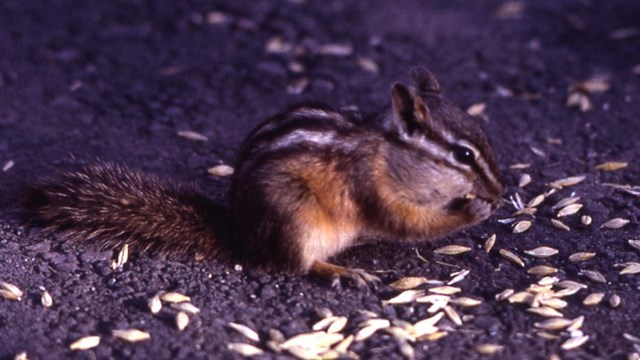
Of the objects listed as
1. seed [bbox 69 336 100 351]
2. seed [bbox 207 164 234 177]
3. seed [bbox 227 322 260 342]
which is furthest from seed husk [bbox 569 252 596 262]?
seed [bbox 69 336 100 351]

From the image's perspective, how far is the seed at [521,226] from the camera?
5473mm

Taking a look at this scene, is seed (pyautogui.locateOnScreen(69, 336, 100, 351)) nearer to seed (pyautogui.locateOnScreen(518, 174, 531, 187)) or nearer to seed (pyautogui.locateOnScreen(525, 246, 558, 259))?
seed (pyautogui.locateOnScreen(525, 246, 558, 259))

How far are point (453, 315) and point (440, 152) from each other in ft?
2.36

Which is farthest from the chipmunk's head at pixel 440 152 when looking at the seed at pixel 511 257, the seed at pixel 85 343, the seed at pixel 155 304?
the seed at pixel 85 343

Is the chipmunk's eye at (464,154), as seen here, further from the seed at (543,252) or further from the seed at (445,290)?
the seed at (543,252)

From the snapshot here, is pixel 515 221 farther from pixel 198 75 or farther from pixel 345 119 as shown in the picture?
pixel 198 75

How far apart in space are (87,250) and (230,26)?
3.20m

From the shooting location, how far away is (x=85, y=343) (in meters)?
4.56

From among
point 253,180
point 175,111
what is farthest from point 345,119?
point 175,111

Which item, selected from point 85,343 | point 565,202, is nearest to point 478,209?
point 565,202

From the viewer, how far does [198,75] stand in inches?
291

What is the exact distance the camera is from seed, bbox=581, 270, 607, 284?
5036mm

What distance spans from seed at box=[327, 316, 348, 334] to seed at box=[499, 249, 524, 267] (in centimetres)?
97

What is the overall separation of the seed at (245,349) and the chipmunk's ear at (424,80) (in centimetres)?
151
